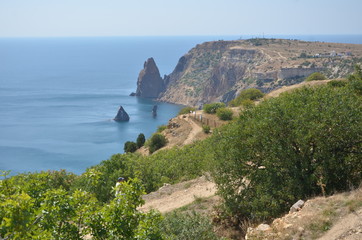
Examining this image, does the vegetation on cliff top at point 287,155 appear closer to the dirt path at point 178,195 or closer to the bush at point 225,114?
the dirt path at point 178,195

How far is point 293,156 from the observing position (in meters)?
11.8

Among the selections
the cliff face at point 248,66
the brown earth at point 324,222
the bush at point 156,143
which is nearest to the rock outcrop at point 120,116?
the cliff face at point 248,66

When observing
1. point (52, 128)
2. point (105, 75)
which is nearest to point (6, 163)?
point (52, 128)

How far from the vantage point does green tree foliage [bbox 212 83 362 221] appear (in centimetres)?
1156

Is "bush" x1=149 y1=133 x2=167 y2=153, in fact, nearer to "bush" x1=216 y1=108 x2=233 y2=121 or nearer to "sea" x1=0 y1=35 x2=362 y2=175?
"bush" x1=216 y1=108 x2=233 y2=121

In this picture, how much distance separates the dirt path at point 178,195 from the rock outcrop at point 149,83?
128 m

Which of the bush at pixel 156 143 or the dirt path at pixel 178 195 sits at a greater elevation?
the dirt path at pixel 178 195

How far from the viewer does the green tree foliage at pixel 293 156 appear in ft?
37.9

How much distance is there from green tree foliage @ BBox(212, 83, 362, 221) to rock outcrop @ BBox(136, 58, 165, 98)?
134377 millimetres

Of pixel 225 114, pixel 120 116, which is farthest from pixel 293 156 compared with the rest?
pixel 120 116

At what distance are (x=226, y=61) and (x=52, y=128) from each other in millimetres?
58262

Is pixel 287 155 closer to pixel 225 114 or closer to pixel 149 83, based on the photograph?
pixel 225 114

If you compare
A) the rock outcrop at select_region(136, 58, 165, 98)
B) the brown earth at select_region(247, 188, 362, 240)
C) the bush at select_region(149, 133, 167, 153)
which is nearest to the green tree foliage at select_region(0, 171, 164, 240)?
the brown earth at select_region(247, 188, 362, 240)

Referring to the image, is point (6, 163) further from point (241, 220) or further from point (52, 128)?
point (241, 220)
